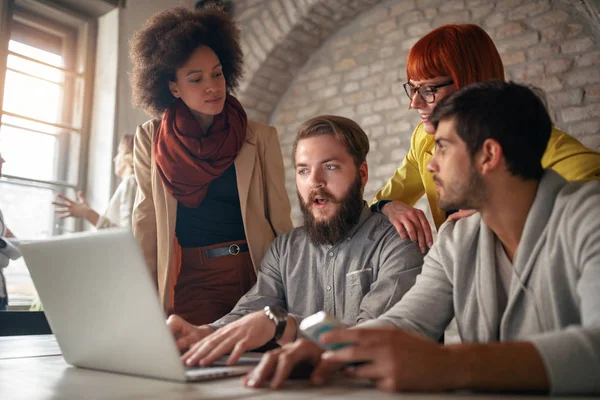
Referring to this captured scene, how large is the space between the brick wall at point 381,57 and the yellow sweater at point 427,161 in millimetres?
2187

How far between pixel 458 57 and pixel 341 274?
845mm

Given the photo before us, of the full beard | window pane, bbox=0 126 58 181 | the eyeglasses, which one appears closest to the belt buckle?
the full beard

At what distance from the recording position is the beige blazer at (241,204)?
2209mm

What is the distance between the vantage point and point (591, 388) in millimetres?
837

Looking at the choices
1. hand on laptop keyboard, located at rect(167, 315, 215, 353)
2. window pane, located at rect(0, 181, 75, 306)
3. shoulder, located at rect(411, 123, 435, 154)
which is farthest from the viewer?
window pane, located at rect(0, 181, 75, 306)

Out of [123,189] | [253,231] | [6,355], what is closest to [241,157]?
[253,231]

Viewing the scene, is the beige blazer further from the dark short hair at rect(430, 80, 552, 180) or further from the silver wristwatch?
the dark short hair at rect(430, 80, 552, 180)

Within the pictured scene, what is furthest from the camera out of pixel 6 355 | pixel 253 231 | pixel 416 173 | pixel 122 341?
pixel 416 173

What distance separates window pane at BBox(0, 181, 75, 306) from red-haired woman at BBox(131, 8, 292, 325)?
2644 mm

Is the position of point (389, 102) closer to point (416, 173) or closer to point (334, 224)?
point (416, 173)

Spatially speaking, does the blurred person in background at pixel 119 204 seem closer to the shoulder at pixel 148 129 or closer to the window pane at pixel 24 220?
the window pane at pixel 24 220

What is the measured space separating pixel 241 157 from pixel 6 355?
1172 millimetres

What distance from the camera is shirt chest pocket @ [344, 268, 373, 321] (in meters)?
1.81

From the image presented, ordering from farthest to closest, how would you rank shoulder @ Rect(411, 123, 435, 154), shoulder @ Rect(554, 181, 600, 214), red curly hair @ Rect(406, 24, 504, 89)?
shoulder @ Rect(411, 123, 435, 154) → red curly hair @ Rect(406, 24, 504, 89) → shoulder @ Rect(554, 181, 600, 214)
